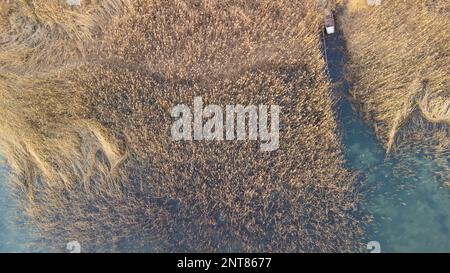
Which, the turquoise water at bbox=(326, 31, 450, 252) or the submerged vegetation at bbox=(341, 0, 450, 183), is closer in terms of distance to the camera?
the submerged vegetation at bbox=(341, 0, 450, 183)

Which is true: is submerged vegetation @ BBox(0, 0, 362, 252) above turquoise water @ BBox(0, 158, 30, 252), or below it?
above

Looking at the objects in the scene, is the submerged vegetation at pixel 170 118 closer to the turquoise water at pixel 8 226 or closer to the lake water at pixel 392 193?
the lake water at pixel 392 193

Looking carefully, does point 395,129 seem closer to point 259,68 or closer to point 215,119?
point 259,68

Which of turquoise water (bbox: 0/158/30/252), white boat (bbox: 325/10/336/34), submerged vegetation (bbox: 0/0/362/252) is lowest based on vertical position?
turquoise water (bbox: 0/158/30/252)

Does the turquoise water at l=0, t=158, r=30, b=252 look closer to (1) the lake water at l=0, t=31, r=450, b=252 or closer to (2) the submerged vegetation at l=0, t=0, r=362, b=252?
(1) the lake water at l=0, t=31, r=450, b=252

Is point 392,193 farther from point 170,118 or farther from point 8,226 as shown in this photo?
point 8,226

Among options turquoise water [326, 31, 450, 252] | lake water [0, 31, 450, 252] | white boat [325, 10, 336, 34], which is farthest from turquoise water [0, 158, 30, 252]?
white boat [325, 10, 336, 34]
